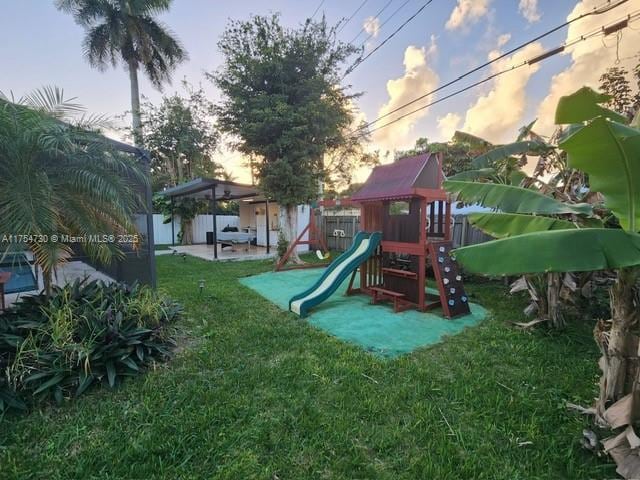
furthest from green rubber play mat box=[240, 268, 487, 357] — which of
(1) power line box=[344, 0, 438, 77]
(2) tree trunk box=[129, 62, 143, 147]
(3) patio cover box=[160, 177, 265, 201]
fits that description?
(2) tree trunk box=[129, 62, 143, 147]

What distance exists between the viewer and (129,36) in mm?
17828

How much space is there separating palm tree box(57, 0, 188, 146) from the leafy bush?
→ 58.5 ft

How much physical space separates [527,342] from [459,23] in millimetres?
8342

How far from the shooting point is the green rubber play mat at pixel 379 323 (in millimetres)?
4031

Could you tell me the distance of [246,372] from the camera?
3.18 meters

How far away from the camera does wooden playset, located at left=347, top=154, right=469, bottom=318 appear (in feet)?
17.1

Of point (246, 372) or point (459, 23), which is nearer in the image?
point (246, 372)

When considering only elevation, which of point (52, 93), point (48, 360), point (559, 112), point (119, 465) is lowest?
point (119, 465)

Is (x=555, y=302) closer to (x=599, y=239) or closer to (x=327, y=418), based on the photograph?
(x=599, y=239)

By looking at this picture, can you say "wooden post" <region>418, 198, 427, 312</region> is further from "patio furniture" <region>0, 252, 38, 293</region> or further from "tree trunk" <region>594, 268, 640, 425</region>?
"patio furniture" <region>0, 252, 38, 293</region>

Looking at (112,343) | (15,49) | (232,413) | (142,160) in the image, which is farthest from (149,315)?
(15,49)

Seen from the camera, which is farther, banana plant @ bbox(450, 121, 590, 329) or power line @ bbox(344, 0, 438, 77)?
power line @ bbox(344, 0, 438, 77)

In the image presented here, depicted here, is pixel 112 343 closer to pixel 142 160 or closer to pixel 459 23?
pixel 142 160

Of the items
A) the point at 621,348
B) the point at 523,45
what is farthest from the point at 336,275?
the point at 523,45
